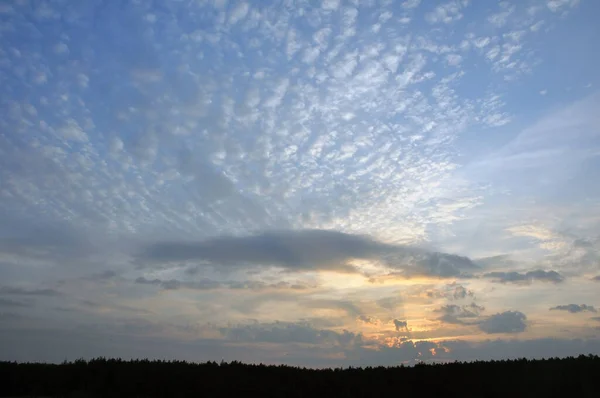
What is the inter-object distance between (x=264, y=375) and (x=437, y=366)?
36.0ft

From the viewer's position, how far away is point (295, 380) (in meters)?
31.3

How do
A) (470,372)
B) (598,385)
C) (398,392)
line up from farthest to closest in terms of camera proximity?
(470,372) → (398,392) → (598,385)

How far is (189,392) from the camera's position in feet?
95.6

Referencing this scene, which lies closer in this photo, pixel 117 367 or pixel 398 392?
pixel 398 392

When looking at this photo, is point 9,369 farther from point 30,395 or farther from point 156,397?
point 156,397

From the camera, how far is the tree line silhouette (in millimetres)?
28844

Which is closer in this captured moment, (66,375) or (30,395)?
(30,395)

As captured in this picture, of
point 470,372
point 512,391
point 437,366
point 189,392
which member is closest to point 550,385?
point 512,391

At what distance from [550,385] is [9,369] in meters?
31.8

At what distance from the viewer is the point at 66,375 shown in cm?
3155

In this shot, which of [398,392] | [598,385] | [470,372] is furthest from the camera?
[470,372]

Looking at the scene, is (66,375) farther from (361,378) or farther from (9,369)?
(361,378)

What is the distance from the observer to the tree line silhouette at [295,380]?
2884cm

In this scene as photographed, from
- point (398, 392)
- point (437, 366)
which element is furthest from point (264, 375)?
point (437, 366)
